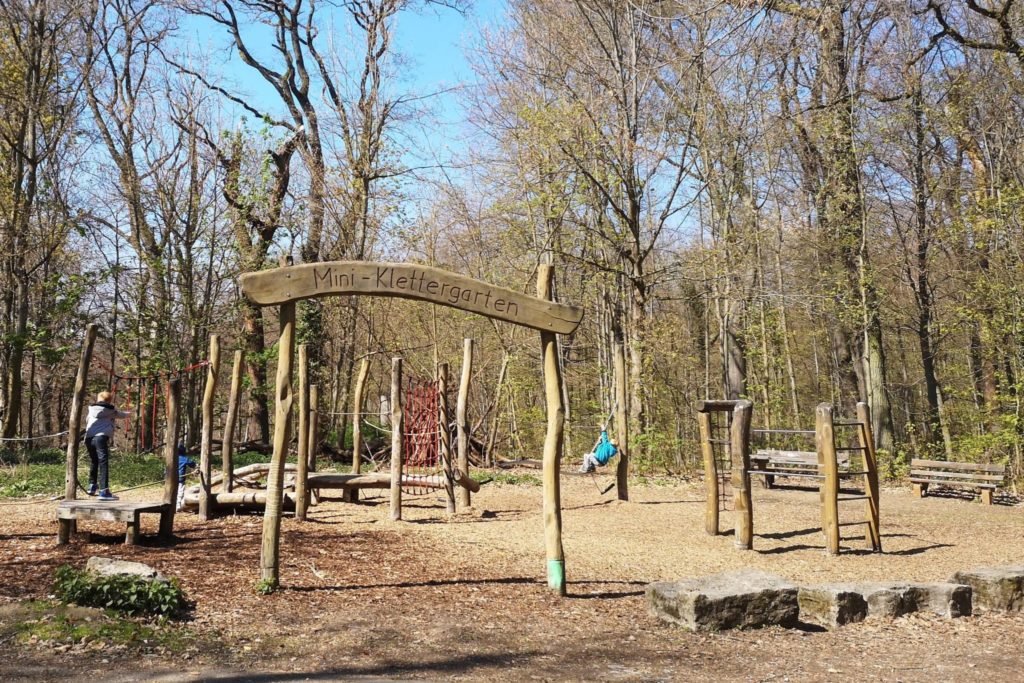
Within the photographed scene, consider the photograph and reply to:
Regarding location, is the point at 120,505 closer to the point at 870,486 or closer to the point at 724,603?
the point at 724,603

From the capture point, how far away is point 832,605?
705cm

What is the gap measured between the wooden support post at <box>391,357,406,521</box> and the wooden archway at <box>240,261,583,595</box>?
3358mm

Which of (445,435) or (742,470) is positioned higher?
(445,435)

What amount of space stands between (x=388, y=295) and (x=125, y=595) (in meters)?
2.86

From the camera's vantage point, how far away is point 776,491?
1609cm

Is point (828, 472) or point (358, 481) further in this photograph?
point (358, 481)

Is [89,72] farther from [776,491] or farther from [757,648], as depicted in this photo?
[757,648]

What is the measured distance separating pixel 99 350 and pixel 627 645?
29.3 metres

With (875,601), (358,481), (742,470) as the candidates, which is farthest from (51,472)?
(875,601)

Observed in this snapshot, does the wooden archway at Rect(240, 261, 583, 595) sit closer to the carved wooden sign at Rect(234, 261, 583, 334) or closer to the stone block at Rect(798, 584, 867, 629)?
the carved wooden sign at Rect(234, 261, 583, 334)

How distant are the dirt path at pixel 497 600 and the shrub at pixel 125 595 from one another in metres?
0.32

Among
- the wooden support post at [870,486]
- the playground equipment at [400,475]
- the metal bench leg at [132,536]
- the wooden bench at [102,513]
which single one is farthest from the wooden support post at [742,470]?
the metal bench leg at [132,536]

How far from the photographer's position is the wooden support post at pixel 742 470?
9672 millimetres

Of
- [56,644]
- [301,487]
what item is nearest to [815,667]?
[56,644]
